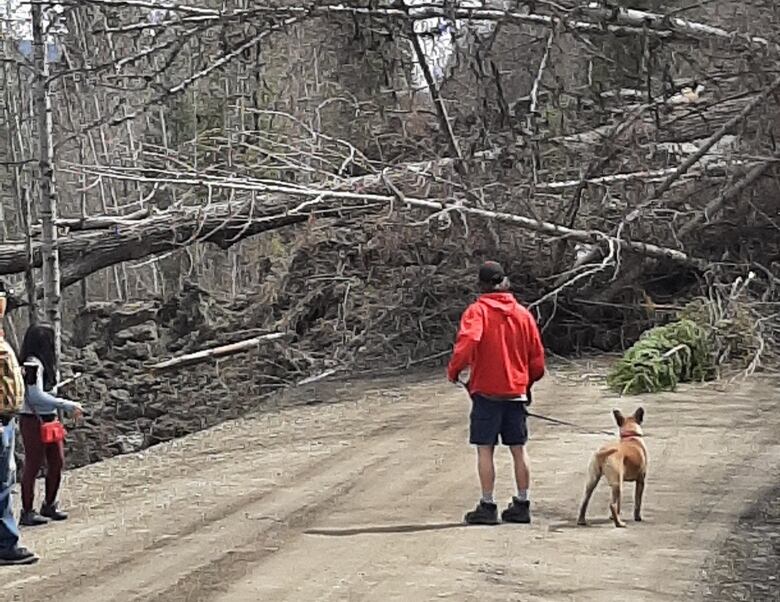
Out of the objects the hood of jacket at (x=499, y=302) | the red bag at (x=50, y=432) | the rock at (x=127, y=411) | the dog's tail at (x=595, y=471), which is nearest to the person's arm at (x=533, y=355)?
the hood of jacket at (x=499, y=302)

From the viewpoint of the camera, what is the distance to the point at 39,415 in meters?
8.80

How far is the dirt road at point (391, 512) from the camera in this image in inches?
270

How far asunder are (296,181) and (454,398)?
135 inches

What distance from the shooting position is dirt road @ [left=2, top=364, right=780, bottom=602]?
6.86 meters

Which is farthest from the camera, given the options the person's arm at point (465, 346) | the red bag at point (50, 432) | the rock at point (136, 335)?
the rock at point (136, 335)

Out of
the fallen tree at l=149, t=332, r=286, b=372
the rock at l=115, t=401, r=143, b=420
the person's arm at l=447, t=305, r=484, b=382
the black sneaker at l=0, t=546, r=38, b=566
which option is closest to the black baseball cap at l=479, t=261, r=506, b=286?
the person's arm at l=447, t=305, r=484, b=382

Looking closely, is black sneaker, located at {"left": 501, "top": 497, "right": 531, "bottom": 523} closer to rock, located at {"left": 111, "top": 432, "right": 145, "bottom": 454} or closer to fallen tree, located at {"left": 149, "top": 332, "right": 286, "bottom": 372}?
rock, located at {"left": 111, "top": 432, "right": 145, "bottom": 454}

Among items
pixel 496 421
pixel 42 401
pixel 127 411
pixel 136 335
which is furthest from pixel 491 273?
pixel 136 335

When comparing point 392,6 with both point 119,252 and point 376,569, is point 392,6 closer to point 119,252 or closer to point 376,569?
point 119,252

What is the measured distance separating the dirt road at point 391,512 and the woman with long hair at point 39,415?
35cm

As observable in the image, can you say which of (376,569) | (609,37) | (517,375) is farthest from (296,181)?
(376,569)

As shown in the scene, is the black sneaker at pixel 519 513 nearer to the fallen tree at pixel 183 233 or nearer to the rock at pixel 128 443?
the fallen tree at pixel 183 233

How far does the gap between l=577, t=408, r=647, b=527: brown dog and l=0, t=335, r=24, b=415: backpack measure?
11.3ft

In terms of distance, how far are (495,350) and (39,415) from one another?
323 cm
